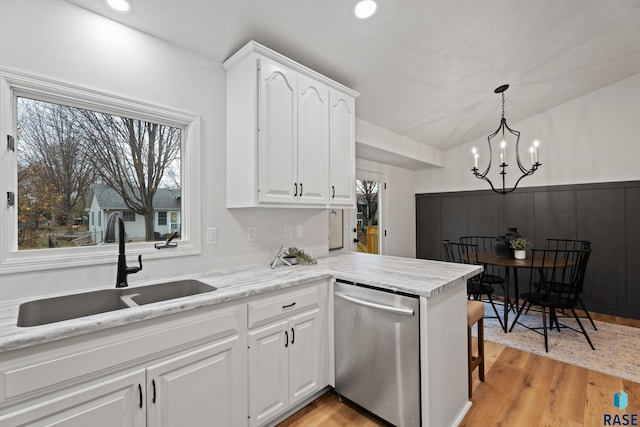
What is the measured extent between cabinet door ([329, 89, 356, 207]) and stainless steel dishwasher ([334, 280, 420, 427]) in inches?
33.3

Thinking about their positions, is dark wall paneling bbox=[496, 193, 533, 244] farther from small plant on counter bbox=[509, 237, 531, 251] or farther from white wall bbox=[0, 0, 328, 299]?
white wall bbox=[0, 0, 328, 299]

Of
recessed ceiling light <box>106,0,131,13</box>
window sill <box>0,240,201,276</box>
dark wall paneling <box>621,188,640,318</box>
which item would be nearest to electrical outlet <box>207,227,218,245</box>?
window sill <box>0,240,201,276</box>

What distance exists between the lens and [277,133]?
2.10 m

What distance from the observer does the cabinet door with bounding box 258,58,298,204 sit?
2023mm

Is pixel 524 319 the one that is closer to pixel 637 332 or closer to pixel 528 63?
pixel 637 332

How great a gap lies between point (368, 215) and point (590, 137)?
3077 millimetres

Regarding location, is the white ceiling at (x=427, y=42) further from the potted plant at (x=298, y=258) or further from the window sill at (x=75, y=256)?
the potted plant at (x=298, y=258)

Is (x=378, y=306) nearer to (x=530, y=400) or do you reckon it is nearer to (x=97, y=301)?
(x=530, y=400)

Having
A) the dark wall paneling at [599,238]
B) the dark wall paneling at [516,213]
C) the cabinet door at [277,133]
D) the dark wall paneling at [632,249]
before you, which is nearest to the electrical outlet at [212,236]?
the cabinet door at [277,133]

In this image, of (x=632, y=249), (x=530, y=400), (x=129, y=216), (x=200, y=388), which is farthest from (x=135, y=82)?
(x=632, y=249)

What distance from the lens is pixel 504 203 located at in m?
4.61

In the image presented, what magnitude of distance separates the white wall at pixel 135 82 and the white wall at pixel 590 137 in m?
3.91

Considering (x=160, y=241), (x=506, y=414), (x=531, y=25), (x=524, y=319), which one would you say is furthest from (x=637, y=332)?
(x=160, y=241)

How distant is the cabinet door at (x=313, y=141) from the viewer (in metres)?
2.25
